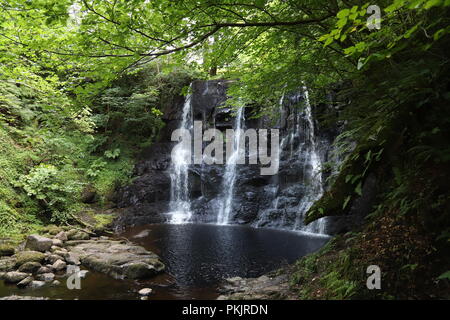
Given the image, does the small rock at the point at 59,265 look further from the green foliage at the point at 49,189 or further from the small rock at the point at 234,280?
the small rock at the point at 234,280

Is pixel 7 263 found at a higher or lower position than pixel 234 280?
higher

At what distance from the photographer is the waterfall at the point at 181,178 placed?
1532 centimetres

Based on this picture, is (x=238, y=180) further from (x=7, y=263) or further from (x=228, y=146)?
(x=7, y=263)

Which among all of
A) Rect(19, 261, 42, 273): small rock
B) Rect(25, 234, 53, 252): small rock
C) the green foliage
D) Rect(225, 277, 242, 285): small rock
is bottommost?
Rect(225, 277, 242, 285): small rock

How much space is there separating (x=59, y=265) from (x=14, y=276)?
944 millimetres

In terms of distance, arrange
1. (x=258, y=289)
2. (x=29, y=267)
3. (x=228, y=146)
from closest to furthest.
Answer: (x=258, y=289)
(x=29, y=267)
(x=228, y=146)

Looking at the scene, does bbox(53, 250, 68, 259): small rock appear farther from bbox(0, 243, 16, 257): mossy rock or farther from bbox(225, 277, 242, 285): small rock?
bbox(225, 277, 242, 285): small rock

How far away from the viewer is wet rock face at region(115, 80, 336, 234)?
13.4m

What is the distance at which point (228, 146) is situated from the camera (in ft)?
53.3

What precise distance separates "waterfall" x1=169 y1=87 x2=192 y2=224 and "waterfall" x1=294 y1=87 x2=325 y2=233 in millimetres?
5938

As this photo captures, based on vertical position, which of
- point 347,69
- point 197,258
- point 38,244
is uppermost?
point 347,69

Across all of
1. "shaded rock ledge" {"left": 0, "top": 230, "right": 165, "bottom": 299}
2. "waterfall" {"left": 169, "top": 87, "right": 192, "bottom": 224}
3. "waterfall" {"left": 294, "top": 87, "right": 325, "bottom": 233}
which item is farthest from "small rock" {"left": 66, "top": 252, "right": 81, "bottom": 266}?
"waterfall" {"left": 294, "top": 87, "right": 325, "bottom": 233}

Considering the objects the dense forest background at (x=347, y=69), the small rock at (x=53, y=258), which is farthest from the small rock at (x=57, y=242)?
the dense forest background at (x=347, y=69)

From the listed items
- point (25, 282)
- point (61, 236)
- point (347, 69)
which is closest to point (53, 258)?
point (25, 282)
